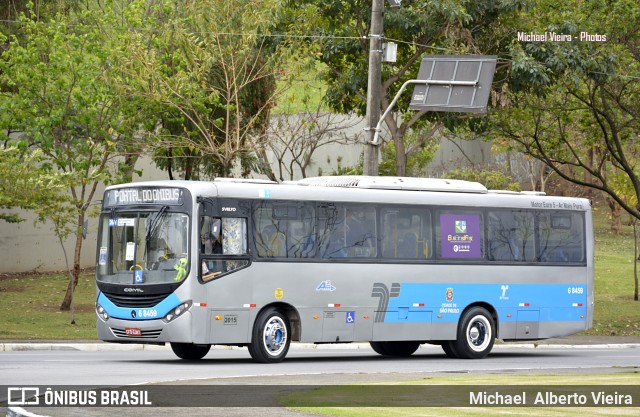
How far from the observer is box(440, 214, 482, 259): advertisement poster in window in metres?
25.0

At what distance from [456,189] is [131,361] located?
7.62m

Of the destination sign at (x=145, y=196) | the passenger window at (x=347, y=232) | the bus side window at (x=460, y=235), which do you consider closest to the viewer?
the destination sign at (x=145, y=196)

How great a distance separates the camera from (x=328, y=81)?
126ft

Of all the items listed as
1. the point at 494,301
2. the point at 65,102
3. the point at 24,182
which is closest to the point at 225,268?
the point at 494,301

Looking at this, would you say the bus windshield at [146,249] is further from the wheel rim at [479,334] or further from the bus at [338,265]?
the wheel rim at [479,334]

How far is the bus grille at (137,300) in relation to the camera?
2148 centimetres

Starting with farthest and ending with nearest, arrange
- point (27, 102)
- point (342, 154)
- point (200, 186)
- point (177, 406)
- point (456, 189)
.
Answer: point (342, 154)
point (27, 102)
point (456, 189)
point (200, 186)
point (177, 406)

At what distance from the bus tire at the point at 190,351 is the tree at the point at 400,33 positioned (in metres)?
13.8

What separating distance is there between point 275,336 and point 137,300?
102 inches

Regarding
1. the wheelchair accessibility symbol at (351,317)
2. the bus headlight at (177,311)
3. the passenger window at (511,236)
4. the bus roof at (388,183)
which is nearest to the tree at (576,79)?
the passenger window at (511,236)

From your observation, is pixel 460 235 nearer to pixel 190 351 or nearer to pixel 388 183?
pixel 388 183

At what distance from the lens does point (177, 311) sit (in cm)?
2131

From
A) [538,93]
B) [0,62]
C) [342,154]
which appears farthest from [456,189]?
[342,154]

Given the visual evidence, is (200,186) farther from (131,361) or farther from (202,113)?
(202,113)
